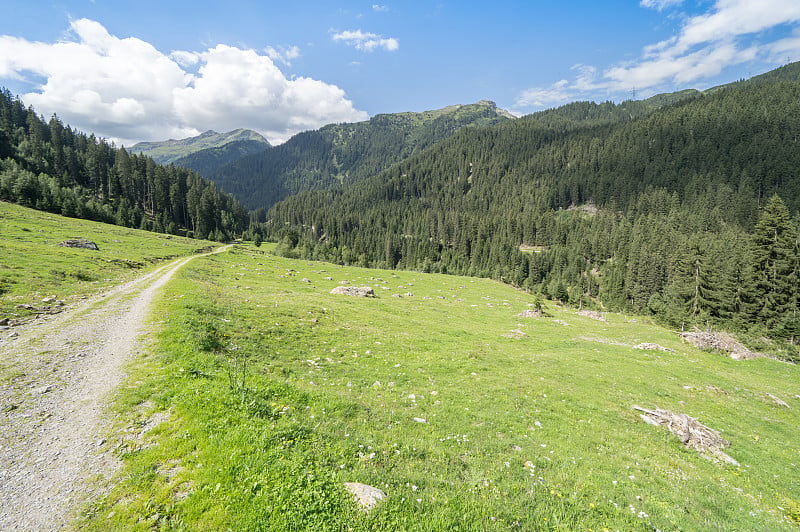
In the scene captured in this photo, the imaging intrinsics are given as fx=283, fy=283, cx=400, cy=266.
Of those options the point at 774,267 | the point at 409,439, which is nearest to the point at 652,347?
the point at 409,439

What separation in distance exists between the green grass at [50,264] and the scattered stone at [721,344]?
66.0 metres

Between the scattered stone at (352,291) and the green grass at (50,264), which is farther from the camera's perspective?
the scattered stone at (352,291)

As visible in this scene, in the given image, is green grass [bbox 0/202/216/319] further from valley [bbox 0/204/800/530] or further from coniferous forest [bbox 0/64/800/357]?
coniferous forest [bbox 0/64/800/357]

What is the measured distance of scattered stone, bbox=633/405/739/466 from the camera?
13.0 m

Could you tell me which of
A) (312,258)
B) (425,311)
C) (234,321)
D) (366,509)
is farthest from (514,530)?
(312,258)

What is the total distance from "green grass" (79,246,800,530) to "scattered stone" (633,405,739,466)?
64 cm

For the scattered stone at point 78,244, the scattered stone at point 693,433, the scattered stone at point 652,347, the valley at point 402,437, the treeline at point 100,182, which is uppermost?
the treeline at point 100,182

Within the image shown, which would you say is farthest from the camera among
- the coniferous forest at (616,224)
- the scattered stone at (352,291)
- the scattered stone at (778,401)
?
the coniferous forest at (616,224)

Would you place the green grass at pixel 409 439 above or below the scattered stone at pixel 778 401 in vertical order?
above

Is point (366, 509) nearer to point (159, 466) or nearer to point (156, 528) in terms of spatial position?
point (156, 528)

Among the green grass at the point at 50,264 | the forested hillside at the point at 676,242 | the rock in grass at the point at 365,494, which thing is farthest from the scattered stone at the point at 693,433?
the forested hillside at the point at 676,242

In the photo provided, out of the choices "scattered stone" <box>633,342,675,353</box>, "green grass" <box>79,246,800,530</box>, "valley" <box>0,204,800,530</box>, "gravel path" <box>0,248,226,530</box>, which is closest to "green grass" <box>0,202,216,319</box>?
"gravel path" <box>0,248,226,530</box>

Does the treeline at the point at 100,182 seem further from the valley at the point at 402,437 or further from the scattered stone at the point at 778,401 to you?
the scattered stone at the point at 778,401

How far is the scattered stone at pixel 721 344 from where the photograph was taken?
3347cm
